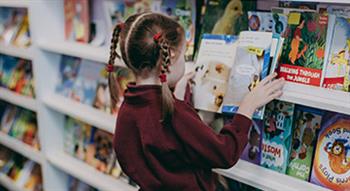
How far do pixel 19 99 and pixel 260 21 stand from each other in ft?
4.55

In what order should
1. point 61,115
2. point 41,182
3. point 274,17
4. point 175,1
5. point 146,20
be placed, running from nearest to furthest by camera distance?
1. point 146,20
2. point 274,17
3. point 175,1
4. point 61,115
5. point 41,182

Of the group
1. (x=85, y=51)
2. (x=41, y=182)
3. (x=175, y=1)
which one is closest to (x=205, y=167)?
(x=175, y=1)

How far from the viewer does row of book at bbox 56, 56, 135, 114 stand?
1799 millimetres

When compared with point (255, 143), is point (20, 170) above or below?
below

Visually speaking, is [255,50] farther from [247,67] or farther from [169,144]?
[169,144]

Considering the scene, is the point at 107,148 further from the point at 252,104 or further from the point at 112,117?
the point at 252,104

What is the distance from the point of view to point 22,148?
2242mm

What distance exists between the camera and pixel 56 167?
83.4 inches

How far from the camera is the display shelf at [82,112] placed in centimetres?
174

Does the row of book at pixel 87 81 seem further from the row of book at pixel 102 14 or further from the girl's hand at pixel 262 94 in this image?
the girl's hand at pixel 262 94

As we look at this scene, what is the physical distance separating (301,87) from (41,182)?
5.52 feet

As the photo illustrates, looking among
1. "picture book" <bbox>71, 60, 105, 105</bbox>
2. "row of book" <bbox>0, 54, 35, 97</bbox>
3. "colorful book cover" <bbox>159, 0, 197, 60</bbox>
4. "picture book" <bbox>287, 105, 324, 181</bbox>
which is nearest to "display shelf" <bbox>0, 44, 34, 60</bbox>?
"row of book" <bbox>0, 54, 35, 97</bbox>

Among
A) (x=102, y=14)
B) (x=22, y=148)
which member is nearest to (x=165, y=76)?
(x=102, y=14)

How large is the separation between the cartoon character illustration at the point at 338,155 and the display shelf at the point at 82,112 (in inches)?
33.0
